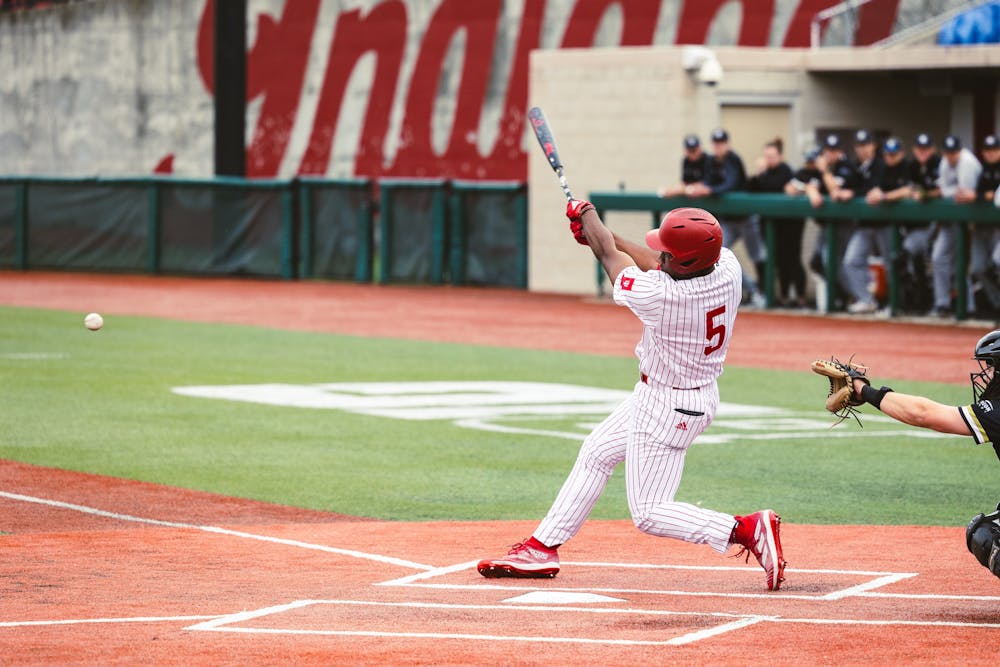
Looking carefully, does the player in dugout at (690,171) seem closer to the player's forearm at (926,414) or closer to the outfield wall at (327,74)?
the outfield wall at (327,74)

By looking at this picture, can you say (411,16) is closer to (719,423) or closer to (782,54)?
(782,54)

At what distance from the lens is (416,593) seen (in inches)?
291

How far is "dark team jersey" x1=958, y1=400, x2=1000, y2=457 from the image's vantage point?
6.49 m

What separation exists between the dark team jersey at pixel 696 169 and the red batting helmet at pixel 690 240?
15046 mm

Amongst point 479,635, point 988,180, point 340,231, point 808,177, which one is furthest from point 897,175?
point 479,635

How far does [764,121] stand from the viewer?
24.5 m

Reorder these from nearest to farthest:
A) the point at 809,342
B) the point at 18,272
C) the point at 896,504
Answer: the point at 896,504 → the point at 809,342 → the point at 18,272

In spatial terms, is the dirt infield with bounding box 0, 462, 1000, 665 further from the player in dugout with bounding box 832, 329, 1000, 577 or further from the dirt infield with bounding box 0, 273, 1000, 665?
the player in dugout with bounding box 832, 329, 1000, 577

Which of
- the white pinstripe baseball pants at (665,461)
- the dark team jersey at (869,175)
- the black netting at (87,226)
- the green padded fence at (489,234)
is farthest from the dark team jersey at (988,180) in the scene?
the black netting at (87,226)

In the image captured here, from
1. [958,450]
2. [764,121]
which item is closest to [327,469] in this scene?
[958,450]

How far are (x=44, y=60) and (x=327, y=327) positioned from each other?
2141cm

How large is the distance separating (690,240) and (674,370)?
53cm

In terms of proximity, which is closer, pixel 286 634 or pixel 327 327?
pixel 286 634

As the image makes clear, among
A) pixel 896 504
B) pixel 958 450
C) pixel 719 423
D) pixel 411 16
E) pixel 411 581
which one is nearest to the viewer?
pixel 411 581
